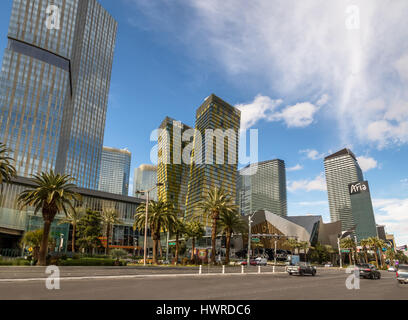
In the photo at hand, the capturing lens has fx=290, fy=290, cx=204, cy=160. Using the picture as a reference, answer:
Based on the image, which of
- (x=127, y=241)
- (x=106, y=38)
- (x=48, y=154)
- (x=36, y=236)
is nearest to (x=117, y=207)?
(x=127, y=241)

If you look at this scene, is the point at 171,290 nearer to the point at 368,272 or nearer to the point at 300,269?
the point at 300,269

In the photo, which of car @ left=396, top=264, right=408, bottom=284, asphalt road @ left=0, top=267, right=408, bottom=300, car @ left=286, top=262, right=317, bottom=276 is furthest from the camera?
car @ left=286, top=262, right=317, bottom=276

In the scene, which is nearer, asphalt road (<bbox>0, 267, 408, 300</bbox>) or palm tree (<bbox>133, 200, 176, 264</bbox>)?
asphalt road (<bbox>0, 267, 408, 300</bbox>)

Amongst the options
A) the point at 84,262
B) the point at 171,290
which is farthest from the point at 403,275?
the point at 84,262

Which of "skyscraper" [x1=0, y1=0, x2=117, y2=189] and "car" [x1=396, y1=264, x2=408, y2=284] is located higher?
"skyscraper" [x1=0, y1=0, x2=117, y2=189]

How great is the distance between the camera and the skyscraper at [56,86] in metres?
119

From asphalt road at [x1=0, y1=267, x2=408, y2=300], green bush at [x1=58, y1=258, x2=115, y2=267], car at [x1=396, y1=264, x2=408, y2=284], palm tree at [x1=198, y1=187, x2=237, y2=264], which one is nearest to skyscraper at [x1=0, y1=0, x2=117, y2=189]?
palm tree at [x1=198, y1=187, x2=237, y2=264]

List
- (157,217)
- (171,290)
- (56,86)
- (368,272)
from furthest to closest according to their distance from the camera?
(56,86) → (157,217) → (368,272) → (171,290)

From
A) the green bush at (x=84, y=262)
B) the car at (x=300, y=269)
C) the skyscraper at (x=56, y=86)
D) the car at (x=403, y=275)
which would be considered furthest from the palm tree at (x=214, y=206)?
the skyscraper at (x=56, y=86)

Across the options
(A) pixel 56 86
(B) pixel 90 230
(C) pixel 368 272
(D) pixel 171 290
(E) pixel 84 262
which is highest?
(A) pixel 56 86

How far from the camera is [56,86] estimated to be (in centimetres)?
13025

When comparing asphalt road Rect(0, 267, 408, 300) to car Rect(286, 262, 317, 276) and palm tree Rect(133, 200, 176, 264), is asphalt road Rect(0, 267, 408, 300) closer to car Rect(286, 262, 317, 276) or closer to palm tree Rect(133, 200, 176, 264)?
car Rect(286, 262, 317, 276)

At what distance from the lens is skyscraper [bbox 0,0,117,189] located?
119188 mm
